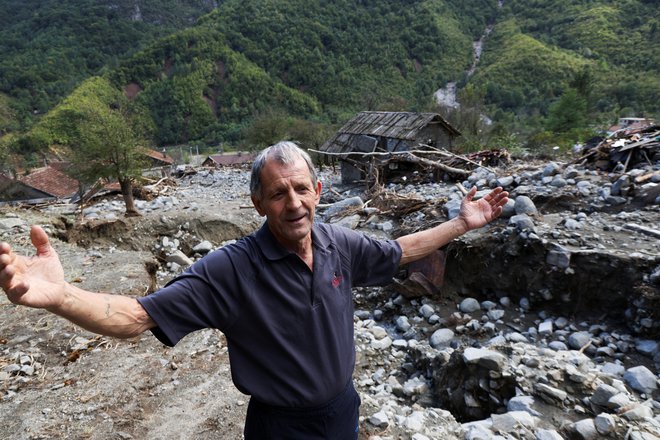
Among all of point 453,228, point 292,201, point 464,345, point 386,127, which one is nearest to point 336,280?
point 292,201

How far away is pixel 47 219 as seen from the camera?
24.8 feet

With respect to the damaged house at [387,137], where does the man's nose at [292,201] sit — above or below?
above

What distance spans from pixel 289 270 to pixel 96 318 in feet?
2.28

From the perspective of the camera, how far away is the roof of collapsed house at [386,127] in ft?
43.7

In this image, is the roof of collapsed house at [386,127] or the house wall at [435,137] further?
the house wall at [435,137]

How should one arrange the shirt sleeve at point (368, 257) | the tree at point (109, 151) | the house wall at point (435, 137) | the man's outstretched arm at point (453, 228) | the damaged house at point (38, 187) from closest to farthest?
the shirt sleeve at point (368, 257) → the man's outstretched arm at point (453, 228) → the tree at point (109, 151) → the house wall at point (435, 137) → the damaged house at point (38, 187)

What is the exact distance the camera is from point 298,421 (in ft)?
5.09

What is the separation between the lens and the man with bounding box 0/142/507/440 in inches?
54.1

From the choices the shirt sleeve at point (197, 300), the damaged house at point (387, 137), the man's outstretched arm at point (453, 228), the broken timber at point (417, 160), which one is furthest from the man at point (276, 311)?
the damaged house at point (387, 137)

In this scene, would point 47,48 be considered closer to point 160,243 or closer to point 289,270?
point 160,243

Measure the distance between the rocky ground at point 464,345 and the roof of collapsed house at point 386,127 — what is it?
271 inches

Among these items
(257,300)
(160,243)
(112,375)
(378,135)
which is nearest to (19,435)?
(112,375)

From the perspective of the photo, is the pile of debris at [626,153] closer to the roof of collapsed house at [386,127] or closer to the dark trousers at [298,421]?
the roof of collapsed house at [386,127]

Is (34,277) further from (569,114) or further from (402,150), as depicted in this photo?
(569,114)
